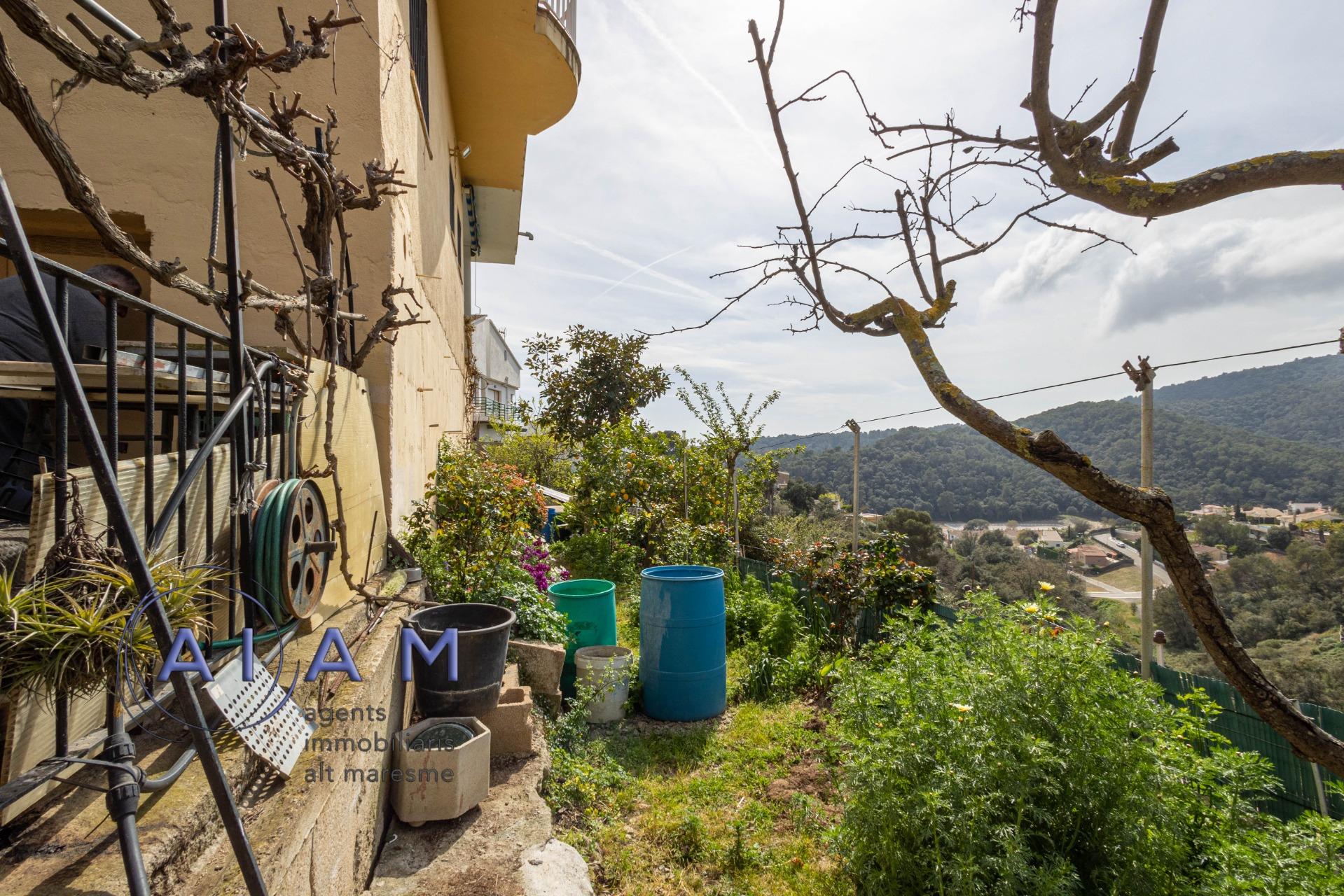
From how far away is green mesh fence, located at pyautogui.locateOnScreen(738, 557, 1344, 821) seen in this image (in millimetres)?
2912

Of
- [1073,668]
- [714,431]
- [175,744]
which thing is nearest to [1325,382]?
[714,431]

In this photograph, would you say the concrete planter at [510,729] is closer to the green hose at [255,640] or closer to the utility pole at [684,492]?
the green hose at [255,640]

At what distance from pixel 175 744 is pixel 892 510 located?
14434 millimetres

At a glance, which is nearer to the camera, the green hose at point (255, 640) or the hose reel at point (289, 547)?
the green hose at point (255, 640)

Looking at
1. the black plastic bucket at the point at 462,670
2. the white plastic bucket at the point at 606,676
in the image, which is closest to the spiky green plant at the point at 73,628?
the black plastic bucket at the point at 462,670

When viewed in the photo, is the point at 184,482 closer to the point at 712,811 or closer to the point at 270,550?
the point at 270,550

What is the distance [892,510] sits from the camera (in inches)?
576

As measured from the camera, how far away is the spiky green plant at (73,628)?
3.66 feet

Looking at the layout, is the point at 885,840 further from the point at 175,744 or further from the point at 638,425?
the point at 638,425

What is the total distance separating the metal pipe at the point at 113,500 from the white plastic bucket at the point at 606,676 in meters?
3.64

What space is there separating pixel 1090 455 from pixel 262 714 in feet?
8.61

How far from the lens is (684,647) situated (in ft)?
16.1

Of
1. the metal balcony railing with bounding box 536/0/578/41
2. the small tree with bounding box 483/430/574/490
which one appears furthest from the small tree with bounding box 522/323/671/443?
the metal balcony railing with bounding box 536/0/578/41

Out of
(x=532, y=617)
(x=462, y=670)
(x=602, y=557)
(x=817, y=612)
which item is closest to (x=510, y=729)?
(x=462, y=670)
